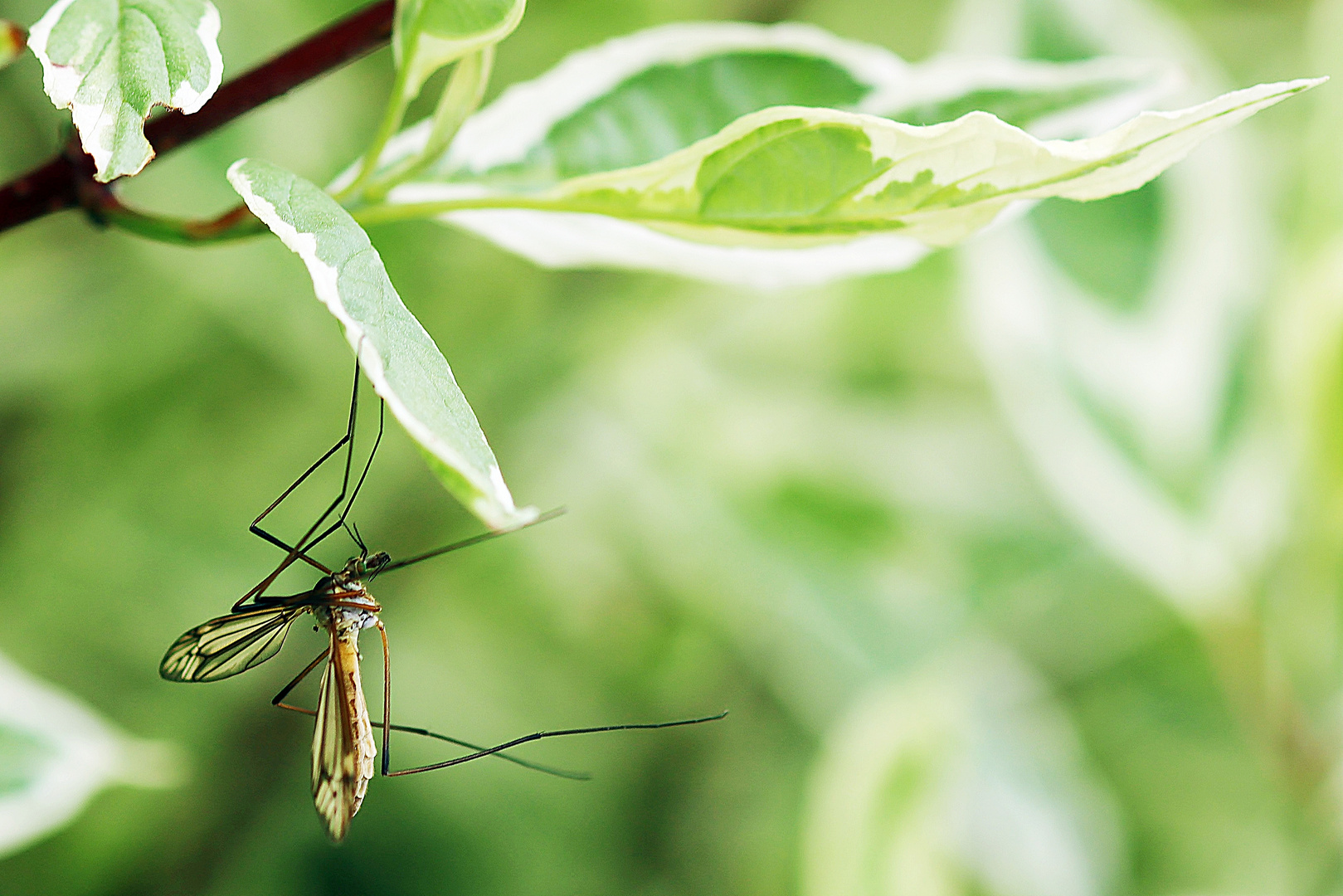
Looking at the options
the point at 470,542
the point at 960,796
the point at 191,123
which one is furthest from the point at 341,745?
the point at 960,796

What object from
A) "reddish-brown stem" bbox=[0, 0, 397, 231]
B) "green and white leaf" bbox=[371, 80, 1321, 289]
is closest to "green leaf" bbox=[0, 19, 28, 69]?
"reddish-brown stem" bbox=[0, 0, 397, 231]

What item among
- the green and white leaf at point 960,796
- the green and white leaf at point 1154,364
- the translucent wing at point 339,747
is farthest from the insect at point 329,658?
the green and white leaf at point 1154,364

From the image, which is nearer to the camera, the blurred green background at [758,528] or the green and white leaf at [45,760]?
the green and white leaf at [45,760]

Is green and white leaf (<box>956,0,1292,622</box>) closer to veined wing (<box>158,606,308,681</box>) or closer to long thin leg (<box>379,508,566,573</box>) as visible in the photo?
long thin leg (<box>379,508,566,573</box>)

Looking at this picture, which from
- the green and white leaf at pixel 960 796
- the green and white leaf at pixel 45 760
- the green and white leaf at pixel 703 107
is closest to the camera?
the green and white leaf at pixel 703 107

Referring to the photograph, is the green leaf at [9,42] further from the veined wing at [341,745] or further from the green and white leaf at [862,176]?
the veined wing at [341,745]

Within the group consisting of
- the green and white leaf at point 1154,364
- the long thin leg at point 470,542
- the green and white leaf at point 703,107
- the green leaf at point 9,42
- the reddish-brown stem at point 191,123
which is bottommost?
the green and white leaf at point 1154,364

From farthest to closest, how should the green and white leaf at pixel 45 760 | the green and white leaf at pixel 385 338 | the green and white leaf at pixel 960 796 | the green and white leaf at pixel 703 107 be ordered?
the green and white leaf at pixel 960 796
the green and white leaf at pixel 45 760
the green and white leaf at pixel 703 107
the green and white leaf at pixel 385 338
